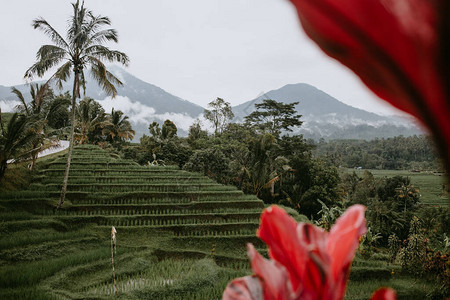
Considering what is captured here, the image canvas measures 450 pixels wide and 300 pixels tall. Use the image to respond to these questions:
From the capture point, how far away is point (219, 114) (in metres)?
19.3

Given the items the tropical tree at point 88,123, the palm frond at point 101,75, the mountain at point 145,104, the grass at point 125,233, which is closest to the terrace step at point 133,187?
the grass at point 125,233

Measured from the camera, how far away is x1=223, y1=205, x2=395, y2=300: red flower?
0.44 ft

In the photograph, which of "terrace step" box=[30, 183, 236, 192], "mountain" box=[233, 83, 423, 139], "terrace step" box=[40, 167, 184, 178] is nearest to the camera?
"terrace step" box=[30, 183, 236, 192]

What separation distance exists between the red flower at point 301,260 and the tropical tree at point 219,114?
19.0m

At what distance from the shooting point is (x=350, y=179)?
1638 cm

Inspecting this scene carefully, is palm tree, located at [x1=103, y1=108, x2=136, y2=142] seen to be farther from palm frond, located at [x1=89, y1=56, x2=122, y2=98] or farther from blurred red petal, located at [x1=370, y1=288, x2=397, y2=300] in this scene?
blurred red petal, located at [x1=370, y1=288, x2=397, y2=300]

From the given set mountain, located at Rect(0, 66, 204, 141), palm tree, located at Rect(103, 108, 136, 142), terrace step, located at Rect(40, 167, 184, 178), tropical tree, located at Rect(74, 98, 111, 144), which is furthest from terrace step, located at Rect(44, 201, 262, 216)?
mountain, located at Rect(0, 66, 204, 141)

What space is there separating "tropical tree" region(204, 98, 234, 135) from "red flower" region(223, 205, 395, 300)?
19.0m

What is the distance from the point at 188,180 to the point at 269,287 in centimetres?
804

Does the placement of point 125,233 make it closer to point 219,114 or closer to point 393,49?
point 393,49

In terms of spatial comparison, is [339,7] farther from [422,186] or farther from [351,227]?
[422,186]

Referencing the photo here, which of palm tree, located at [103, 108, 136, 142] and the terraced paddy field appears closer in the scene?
the terraced paddy field

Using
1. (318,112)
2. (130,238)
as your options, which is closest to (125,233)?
(130,238)

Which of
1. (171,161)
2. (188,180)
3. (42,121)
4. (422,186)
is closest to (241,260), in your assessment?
(188,180)
